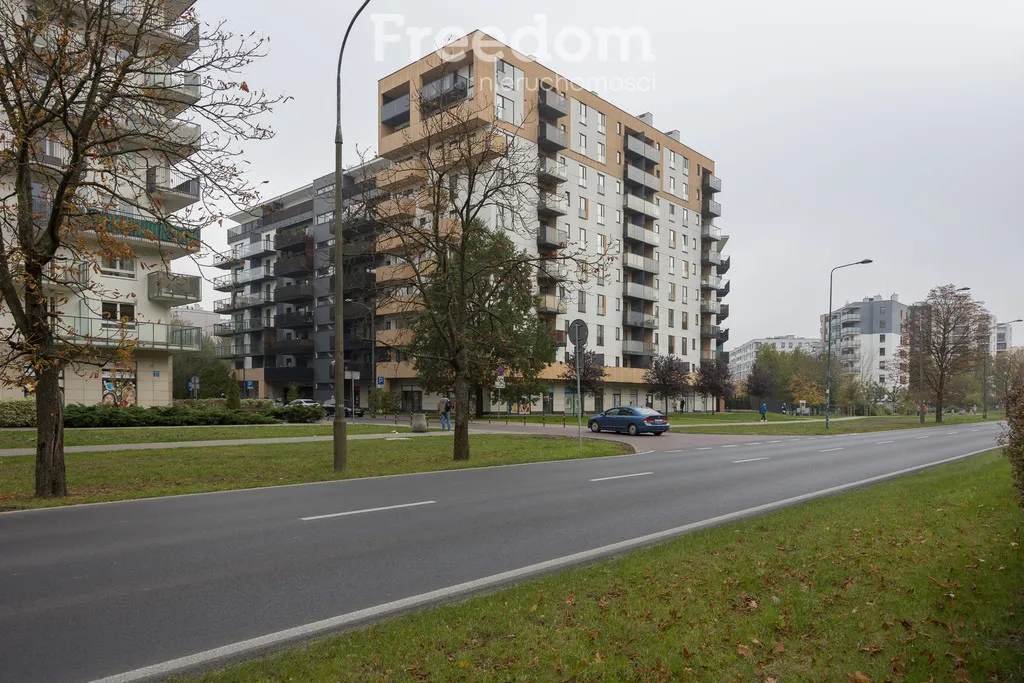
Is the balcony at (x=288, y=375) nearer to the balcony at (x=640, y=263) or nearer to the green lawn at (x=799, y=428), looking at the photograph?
the balcony at (x=640, y=263)

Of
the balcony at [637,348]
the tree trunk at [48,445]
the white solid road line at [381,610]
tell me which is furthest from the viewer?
the balcony at [637,348]

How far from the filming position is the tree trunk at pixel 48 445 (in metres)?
10.6

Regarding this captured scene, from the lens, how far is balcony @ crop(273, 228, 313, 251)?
230 feet

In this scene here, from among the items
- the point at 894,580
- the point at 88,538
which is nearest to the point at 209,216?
the point at 88,538

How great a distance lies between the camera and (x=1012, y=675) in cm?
374

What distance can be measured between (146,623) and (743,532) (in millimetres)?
6106

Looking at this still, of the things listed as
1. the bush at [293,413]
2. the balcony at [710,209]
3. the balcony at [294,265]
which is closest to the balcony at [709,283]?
the balcony at [710,209]

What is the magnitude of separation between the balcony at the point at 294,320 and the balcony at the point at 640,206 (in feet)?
113

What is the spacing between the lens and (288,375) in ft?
229

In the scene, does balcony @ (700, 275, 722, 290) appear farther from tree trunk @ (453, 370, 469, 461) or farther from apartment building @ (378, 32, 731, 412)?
tree trunk @ (453, 370, 469, 461)

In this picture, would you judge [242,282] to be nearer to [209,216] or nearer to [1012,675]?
[209,216]

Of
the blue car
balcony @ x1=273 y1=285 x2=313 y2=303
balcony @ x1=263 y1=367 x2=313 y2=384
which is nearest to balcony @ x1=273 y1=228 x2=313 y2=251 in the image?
balcony @ x1=273 y1=285 x2=313 y2=303

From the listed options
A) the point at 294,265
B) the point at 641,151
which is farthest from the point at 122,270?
the point at 641,151

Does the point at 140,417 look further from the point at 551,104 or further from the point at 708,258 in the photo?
the point at 708,258
